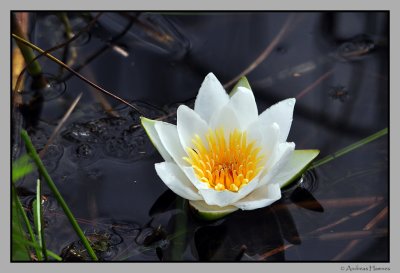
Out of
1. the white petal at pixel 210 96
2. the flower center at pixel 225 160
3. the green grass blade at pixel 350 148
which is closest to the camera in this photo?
the flower center at pixel 225 160

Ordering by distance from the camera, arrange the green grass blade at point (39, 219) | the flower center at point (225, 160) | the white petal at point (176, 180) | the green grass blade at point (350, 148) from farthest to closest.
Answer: the green grass blade at point (350, 148) < the flower center at point (225, 160) < the white petal at point (176, 180) < the green grass blade at point (39, 219)

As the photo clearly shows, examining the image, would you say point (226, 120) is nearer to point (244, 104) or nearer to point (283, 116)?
point (244, 104)

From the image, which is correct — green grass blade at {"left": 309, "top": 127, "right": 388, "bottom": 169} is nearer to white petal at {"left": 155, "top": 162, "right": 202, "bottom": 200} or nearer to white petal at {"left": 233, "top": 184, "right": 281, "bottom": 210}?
white petal at {"left": 233, "top": 184, "right": 281, "bottom": 210}

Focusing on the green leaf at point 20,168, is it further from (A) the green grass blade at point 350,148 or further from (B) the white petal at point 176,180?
(A) the green grass blade at point 350,148

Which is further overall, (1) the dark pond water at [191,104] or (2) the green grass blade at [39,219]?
(1) the dark pond water at [191,104]

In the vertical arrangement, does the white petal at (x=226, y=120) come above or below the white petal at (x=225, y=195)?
above

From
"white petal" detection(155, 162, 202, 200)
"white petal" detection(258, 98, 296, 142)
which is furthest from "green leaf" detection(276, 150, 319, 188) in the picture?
"white petal" detection(155, 162, 202, 200)

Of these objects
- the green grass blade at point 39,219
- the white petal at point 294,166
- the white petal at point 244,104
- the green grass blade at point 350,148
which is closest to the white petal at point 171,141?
the white petal at point 244,104

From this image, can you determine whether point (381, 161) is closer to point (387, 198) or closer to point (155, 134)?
point (387, 198)
